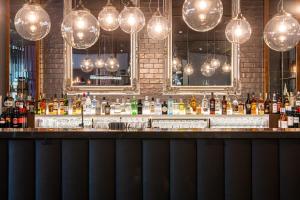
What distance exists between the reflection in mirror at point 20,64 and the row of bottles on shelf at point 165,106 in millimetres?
313

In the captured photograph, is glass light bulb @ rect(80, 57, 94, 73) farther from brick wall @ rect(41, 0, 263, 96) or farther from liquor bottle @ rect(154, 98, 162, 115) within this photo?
liquor bottle @ rect(154, 98, 162, 115)

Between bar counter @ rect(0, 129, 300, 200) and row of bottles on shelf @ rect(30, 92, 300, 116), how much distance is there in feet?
11.1

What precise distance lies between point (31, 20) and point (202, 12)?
1.48m

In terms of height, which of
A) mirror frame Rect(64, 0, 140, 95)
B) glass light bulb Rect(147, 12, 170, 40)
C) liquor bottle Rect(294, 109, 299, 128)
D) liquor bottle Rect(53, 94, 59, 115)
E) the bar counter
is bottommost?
the bar counter

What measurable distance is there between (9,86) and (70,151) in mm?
4033

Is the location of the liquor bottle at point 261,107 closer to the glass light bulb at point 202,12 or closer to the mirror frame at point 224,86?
the mirror frame at point 224,86

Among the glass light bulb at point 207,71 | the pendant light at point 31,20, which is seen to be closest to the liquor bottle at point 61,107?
the glass light bulb at point 207,71

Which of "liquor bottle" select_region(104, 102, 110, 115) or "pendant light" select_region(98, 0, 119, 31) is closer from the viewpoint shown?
"pendant light" select_region(98, 0, 119, 31)

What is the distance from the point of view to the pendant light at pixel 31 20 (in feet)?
10.9

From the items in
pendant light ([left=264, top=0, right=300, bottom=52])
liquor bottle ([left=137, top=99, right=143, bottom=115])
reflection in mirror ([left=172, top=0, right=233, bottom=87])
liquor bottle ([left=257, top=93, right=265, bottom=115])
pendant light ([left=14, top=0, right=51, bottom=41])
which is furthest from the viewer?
reflection in mirror ([left=172, top=0, right=233, bottom=87])

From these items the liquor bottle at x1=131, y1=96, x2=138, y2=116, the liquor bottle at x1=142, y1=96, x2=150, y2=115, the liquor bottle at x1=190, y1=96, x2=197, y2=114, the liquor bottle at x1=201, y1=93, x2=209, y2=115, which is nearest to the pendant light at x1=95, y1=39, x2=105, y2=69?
the liquor bottle at x1=131, y1=96, x2=138, y2=116

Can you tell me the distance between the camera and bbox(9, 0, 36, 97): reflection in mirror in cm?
595

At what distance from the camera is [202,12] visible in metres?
3.14

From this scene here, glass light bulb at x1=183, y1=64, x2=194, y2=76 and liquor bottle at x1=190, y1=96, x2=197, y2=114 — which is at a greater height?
glass light bulb at x1=183, y1=64, x2=194, y2=76
